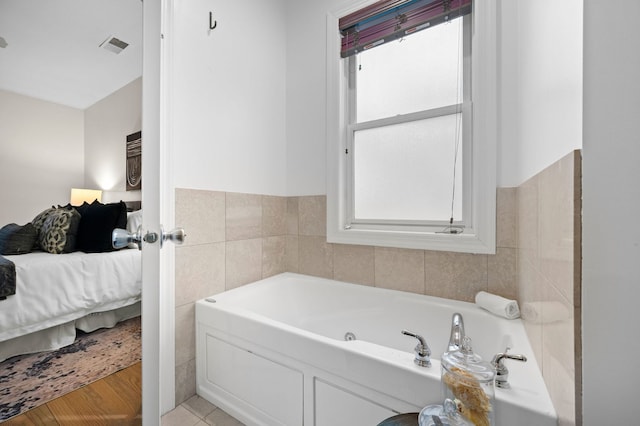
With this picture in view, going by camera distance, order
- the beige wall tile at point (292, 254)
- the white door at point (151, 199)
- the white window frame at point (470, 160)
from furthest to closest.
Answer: the beige wall tile at point (292, 254)
the white window frame at point (470, 160)
the white door at point (151, 199)

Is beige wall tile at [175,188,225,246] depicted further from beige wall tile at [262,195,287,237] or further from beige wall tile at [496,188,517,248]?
beige wall tile at [496,188,517,248]

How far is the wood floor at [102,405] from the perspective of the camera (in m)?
0.65

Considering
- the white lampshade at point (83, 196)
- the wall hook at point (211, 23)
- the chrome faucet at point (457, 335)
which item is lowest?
the chrome faucet at point (457, 335)

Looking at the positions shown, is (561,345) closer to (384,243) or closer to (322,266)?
(384,243)

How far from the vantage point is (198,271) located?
4.99 ft

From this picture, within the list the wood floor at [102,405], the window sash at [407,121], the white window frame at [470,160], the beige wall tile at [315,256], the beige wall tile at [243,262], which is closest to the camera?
the wood floor at [102,405]

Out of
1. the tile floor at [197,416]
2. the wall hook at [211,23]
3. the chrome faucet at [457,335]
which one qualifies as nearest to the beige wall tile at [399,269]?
the chrome faucet at [457,335]

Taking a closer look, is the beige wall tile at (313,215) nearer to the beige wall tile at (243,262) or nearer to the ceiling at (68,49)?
the beige wall tile at (243,262)

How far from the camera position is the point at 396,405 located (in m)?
0.89

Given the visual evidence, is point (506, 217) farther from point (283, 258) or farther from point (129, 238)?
point (129, 238)

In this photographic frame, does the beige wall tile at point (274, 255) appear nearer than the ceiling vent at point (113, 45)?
No

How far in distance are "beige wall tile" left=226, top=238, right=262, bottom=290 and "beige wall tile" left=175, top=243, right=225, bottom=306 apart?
6 centimetres
